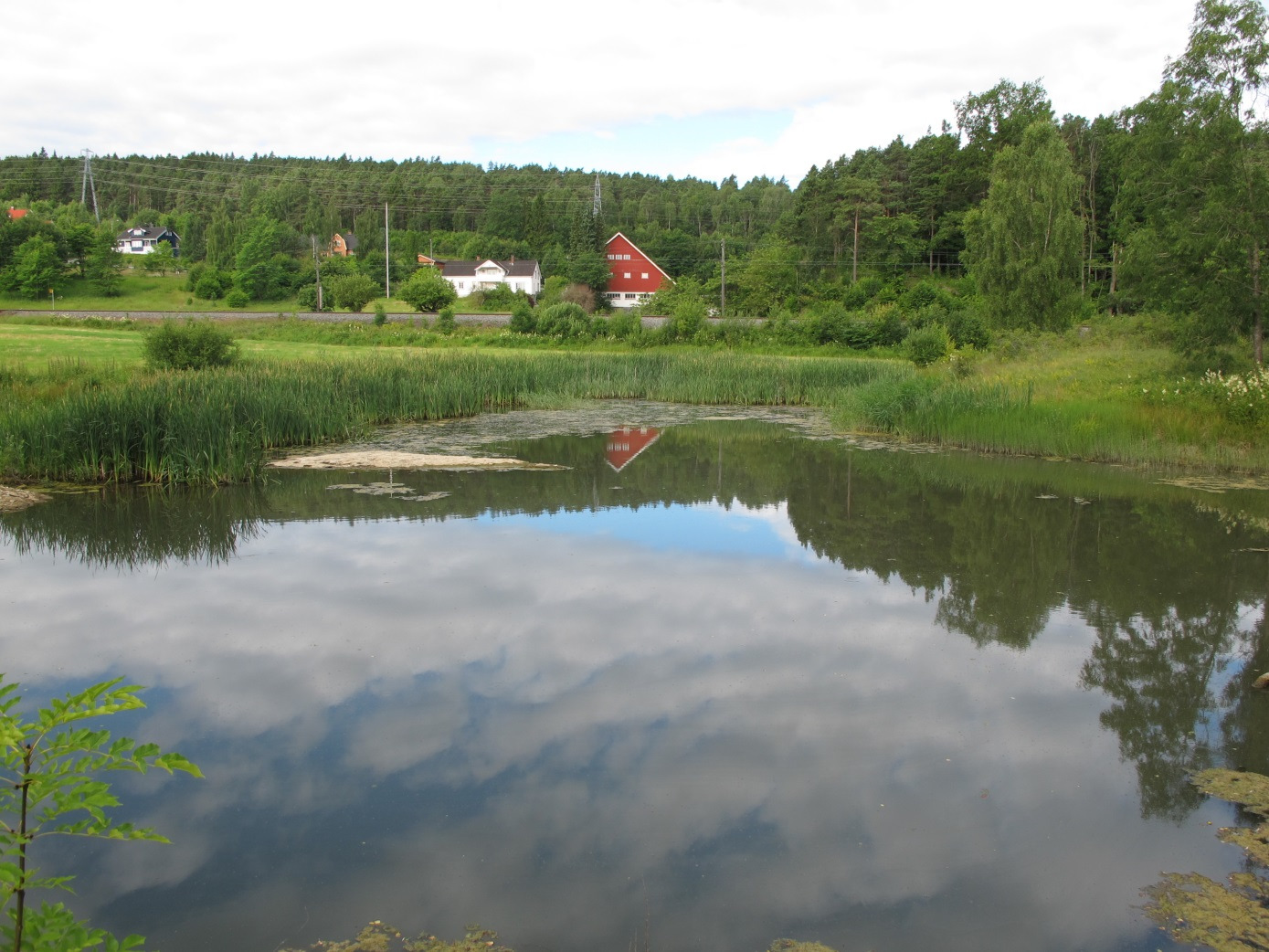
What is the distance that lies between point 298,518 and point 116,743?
308 inches

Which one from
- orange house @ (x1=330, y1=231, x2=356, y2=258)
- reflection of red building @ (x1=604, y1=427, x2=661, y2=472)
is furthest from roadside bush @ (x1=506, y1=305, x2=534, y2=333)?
orange house @ (x1=330, y1=231, x2=356, y2=258)

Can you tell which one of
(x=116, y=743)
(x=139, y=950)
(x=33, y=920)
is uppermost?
(x=116, y=743)

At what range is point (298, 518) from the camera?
9469mm

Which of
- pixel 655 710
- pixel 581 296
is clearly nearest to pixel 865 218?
pixel 581 296

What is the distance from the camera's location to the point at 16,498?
32.8 feet

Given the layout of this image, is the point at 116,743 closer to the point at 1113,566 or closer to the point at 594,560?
the point at 594,560

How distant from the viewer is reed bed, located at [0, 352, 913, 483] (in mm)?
11039

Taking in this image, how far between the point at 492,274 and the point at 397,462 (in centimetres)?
4956

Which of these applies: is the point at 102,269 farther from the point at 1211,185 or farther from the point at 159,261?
the point at 1211,185

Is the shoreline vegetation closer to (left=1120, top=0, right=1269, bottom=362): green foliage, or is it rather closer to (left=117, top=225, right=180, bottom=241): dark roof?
(left=1120, top=0, right=1269, bottom=362): green foliage

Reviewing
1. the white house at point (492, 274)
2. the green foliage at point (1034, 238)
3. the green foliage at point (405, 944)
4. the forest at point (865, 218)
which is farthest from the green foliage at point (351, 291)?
the green foliage at point (405, 944)

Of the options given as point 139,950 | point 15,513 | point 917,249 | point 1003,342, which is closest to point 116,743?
point 139,950

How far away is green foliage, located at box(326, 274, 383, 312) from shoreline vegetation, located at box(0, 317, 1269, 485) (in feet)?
57.9

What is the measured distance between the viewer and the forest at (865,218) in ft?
48.1
